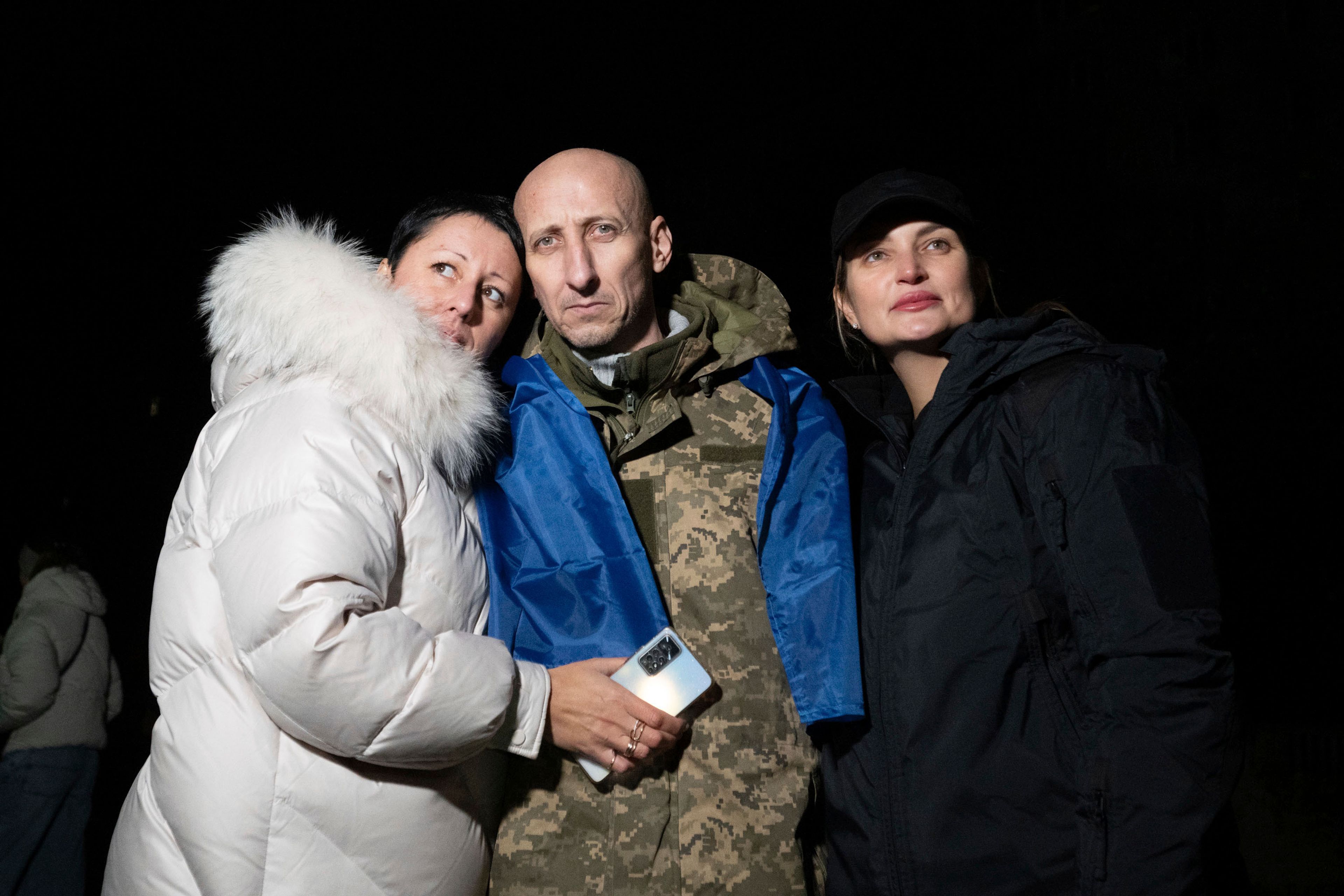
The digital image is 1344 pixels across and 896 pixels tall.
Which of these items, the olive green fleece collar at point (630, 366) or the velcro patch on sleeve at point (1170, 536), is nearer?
the velcro patch on sleeve at point (1170, 536)

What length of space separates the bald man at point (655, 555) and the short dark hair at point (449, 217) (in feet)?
0.12

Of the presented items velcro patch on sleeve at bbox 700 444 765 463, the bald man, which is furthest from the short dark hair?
velcro patch on sleeve at bbox 700 444 765 463

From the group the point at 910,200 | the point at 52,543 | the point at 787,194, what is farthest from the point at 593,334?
the point at 52,543

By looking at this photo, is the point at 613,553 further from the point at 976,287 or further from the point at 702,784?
the point at 976,287

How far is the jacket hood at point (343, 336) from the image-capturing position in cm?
121

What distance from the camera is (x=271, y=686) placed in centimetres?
104

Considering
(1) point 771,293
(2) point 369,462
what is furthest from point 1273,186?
(2) point 369,462

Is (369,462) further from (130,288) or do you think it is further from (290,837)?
(130,288)

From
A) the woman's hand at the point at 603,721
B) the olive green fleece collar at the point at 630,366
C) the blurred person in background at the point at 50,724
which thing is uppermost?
the olive green fleece collar at the point at 630,366

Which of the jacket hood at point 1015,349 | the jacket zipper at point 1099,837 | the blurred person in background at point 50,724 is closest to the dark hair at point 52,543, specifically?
the blurred person in background at point 50,724

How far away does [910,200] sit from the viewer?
1457mm

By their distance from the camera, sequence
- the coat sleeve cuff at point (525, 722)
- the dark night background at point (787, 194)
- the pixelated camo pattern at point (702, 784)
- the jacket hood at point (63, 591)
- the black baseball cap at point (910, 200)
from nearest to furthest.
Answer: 1. the coat sleeve cuff at point (525, 722)
2. the pixelated camo pattern at point (702, 784)
3. the black baseball cap at point (910, 200)
4. the dark night background at point (787, 194)
5. the jacket hood at point (63, 591)

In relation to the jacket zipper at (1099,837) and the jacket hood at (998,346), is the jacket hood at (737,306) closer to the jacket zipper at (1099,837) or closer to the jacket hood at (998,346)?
the jacket hood at (998,346)

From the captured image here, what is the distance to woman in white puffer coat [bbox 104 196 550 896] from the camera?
1.04 m
